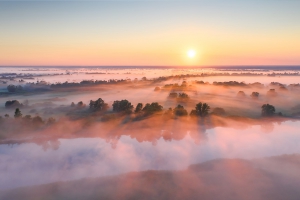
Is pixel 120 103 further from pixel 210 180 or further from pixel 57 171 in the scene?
pixel 210 180

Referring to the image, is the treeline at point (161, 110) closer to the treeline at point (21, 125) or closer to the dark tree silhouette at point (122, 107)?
the dark tree silhouette at point (122, 107)

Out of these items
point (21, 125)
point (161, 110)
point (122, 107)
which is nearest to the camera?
point (21, 125)

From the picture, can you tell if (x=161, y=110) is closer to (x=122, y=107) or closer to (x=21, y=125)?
(x=122, y=107)

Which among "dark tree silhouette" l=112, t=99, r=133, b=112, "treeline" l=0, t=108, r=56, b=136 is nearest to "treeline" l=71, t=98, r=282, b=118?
"dark tree silhouette" l=112, t=99, r=133, b=112

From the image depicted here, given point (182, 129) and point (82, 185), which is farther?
point (182, 129)

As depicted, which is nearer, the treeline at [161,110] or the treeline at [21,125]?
the treeline at [21,125]

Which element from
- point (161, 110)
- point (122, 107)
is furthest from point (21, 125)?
point (161, 110)

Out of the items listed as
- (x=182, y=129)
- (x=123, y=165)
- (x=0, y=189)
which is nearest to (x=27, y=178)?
(x=0, y=189)

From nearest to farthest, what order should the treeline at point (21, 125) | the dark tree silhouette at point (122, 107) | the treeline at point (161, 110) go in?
the treeline at point (21, 125)
the treeline at point (161, 110)
the dark tree silhouette at point (122, 107)

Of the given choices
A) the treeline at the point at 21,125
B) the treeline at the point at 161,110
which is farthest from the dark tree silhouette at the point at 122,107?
the treeline at the point at 21,125

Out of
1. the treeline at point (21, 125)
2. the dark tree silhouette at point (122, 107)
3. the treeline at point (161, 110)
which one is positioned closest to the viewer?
the treeline at point (21, 125)

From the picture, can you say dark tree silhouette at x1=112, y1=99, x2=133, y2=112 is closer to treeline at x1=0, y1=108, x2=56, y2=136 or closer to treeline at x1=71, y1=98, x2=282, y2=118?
treeline at x1=71, y1=98, x2=282, y2=118
